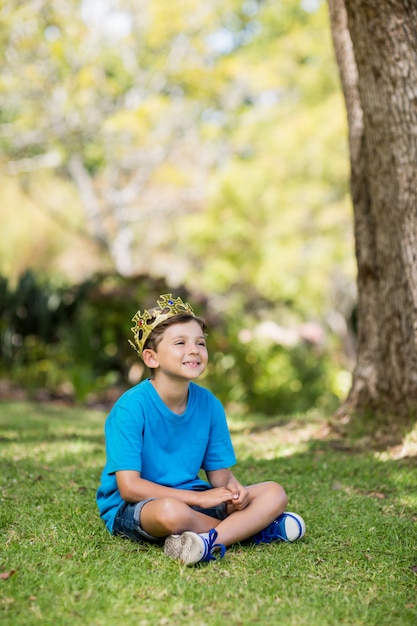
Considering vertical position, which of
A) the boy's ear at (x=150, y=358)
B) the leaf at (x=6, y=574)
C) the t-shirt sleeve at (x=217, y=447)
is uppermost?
the boy's ear at (x=150, y=358)

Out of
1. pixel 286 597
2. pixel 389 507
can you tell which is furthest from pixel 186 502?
pixel 389 507

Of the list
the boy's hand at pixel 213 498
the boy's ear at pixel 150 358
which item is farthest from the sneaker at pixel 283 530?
the boy's ear at pixel 150 358

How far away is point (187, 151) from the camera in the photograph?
2328 centimetres

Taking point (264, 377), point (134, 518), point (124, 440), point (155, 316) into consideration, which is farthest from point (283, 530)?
point (264, 377)

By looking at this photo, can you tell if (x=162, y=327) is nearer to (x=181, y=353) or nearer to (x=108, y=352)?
(x=181, y=353)

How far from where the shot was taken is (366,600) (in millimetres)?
2729

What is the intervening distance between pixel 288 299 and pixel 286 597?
1498 centimetres

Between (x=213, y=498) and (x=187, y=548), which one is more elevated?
(x=213, y=498)

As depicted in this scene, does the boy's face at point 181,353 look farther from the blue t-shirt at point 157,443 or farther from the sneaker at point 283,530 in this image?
the sneaker at point 283,530

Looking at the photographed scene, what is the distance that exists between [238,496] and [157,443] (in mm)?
425

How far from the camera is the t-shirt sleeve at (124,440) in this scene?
3.24m

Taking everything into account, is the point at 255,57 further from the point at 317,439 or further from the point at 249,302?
the point at 317,439

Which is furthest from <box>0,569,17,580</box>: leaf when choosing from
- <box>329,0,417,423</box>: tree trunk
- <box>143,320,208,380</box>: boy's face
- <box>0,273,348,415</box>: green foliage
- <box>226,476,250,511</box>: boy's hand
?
<box>0,273,348,415</box>: green foliage

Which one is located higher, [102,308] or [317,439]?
[102,308]
